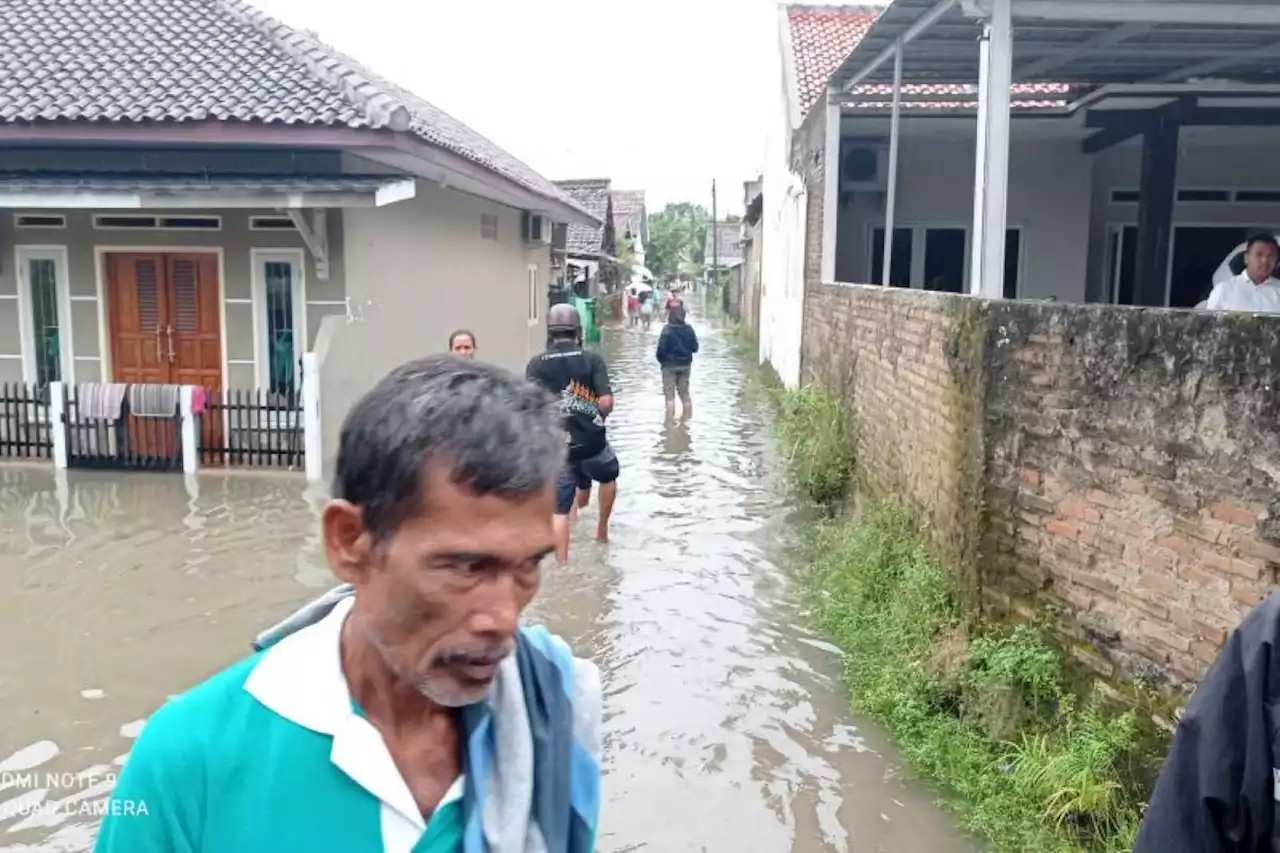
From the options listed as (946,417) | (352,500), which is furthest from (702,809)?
(352,500)

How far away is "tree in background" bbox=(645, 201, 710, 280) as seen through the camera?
6839 cm

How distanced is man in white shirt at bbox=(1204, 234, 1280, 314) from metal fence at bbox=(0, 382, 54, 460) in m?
10.1

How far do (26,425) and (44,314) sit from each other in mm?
1176

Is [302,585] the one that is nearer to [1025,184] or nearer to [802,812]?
[802,812]

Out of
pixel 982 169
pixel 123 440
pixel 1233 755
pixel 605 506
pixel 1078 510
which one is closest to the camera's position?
pixel 1233 755

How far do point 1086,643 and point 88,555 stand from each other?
663 cm

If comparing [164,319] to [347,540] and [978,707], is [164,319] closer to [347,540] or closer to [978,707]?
[978,707]

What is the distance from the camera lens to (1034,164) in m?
14.3

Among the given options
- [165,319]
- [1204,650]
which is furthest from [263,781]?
[165,319]

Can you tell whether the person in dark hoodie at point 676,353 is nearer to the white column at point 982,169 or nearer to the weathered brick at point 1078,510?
the white column at point 982,169

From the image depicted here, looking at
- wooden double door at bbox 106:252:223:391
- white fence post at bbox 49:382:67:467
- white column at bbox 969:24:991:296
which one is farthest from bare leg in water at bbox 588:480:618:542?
white fence post at bbox 49:382:67:467

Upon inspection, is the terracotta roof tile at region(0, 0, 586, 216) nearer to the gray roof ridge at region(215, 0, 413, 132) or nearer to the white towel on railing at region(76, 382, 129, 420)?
the gray roof ridge at region(215, 0, 413, 132)

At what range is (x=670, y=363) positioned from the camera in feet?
46.8

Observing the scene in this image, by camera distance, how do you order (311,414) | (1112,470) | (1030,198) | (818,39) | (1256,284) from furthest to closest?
(818,39) < (1030,198) < (311,414) < (1256,284) < (1112,470)
